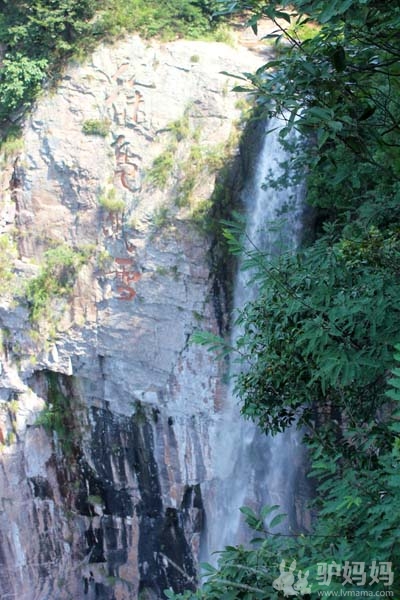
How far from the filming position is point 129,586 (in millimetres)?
8812

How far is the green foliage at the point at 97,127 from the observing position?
777 centimetres

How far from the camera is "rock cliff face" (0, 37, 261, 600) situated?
24.6ft

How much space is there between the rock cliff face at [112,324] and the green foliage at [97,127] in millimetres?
28

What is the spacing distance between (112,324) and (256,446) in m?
2.32

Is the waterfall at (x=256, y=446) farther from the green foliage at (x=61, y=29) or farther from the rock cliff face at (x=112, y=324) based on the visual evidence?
the green foliage at (x=61, y=29)

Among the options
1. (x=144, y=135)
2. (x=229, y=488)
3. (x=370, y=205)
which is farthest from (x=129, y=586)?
(x=370, y=205)

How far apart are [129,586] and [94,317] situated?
3886mm

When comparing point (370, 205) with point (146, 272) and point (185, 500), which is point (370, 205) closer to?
point (146, 272)

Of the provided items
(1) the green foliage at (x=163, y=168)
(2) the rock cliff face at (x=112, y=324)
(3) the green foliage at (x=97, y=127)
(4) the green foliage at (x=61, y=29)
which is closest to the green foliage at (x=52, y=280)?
(2) the rock cliff face at (x=112, y=324)

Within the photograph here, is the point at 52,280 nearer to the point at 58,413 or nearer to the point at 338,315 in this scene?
the point at 58,413

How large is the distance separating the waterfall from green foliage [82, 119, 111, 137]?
1919mm

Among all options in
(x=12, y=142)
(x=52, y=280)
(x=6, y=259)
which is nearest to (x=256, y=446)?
(x=52, y=280)

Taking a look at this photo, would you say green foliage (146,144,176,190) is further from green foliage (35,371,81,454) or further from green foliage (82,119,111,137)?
green foliage (35,371,81,454)

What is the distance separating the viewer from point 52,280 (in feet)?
26.7
